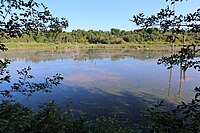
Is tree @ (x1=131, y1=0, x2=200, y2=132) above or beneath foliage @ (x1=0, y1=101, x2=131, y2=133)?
above

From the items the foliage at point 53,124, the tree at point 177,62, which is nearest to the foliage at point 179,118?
the tree at point 177,62

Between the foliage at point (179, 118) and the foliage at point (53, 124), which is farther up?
the foliage at point (179, 118)

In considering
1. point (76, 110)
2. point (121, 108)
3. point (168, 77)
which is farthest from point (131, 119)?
point (168, 77)

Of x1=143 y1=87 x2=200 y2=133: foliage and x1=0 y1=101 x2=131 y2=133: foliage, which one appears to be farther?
x1=0 y1=101 x2=131 y2=133: foliage

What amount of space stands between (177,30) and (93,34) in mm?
65924

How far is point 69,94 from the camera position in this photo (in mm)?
11000

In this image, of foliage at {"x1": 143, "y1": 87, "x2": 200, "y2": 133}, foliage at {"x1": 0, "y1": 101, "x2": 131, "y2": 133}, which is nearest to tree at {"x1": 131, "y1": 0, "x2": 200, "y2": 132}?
foliage at {"x1": 143, "y1": 87, "x2": 200, "y2": 133}

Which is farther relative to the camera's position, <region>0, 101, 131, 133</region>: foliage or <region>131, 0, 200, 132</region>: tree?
<region>0, 101, 131, 133</region>: foliage

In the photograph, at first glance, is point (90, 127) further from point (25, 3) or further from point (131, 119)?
point (131, 119)

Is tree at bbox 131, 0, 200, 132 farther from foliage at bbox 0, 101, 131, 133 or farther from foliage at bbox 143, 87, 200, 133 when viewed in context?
foliage at bbox 0, 101, 131, 133

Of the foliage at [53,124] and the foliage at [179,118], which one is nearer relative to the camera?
the foliage at [179,118]

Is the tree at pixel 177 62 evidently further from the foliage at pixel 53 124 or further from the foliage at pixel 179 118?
the foliage at pixel 53 124

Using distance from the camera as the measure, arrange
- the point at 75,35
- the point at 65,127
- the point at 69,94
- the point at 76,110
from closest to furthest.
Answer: the point at 65,127 < the point at 76,110 < the point at 69,94 < the point at 75,35

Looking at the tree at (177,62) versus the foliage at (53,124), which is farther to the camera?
the foliage at (53,124)
